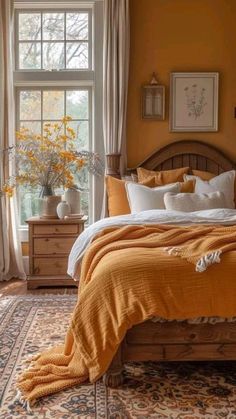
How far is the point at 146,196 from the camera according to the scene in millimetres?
4137

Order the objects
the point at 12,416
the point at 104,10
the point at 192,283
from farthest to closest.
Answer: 1. the point at 104,10
2. the point at 192,283
3. the point at 12,416

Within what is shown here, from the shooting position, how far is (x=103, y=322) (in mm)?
2355

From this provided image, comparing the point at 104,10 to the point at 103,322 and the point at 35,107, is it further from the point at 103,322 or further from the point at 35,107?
the point at 103,322

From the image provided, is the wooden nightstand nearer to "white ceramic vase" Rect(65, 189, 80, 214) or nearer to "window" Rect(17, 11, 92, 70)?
"white ceramic vase" Rect(65, 189, 80, 214)

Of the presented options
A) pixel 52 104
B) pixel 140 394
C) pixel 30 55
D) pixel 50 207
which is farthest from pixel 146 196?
pixel 30 55

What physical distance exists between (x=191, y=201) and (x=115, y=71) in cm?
175

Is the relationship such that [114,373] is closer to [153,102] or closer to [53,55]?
[153,102]

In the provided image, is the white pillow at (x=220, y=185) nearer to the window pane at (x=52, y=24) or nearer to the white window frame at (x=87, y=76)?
the white window frame at (x=87, y=76)

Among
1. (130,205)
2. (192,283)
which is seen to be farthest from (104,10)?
(192,283)

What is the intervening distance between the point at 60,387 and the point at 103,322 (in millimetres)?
419

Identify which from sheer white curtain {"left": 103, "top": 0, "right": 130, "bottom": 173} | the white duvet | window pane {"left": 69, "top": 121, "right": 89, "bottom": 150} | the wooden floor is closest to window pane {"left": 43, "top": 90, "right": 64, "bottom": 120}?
window pane {"left": 69, "top": 121, "right": 89, "bottom": 150}

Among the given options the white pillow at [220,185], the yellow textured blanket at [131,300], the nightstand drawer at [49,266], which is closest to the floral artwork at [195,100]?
the white pillow at [220,185]

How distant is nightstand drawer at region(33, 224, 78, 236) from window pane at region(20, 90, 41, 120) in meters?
1.35

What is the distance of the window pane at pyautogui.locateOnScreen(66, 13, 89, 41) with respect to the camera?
5141mm
